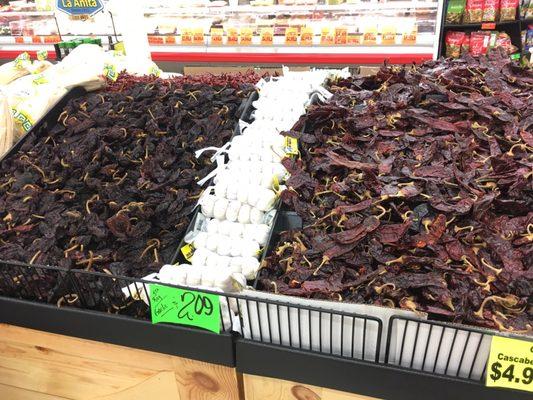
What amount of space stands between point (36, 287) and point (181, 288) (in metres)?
0.52

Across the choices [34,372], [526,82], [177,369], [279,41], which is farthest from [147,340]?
[279,41]

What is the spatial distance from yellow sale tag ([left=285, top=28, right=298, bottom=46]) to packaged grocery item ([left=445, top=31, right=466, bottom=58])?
61.8 inches

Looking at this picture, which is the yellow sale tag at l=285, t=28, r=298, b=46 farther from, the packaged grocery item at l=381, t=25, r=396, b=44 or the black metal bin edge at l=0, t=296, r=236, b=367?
the black metal bin edge at l=0, t=296, r=236, b=367

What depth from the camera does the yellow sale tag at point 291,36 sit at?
158 inches

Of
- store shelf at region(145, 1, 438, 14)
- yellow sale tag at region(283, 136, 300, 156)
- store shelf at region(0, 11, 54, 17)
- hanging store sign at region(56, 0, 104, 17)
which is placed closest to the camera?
yellow sale tag at region(283, 136, 300, 156)

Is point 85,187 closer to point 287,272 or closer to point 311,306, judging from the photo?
point 287,272

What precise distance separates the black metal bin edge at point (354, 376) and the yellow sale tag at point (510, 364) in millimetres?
41

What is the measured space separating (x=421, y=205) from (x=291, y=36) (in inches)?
123

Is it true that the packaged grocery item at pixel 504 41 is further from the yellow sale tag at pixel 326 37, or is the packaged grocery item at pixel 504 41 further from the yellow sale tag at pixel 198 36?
the yellow sale tag at pixel 198 36

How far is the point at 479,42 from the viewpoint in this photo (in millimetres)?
4309

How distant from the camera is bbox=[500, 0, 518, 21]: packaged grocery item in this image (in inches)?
165

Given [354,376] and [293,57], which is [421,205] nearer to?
[354,376]

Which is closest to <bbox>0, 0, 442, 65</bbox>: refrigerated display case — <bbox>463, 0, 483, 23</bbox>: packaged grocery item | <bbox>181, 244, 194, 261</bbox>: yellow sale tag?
<bbox>463, 0, 483, 23</bbox>: packaged grocery item

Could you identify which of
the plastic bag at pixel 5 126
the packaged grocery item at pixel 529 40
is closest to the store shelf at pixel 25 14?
the plastic bag at pixel 5 126
